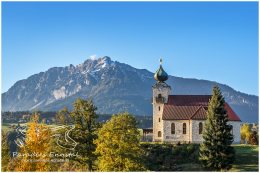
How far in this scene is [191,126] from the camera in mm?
80250

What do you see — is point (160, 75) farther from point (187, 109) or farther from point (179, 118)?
point (179, 118)

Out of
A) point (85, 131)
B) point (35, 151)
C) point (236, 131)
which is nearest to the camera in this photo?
point (35, 151)

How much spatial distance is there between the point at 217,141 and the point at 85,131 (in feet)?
48.5

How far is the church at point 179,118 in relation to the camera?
8019 cm

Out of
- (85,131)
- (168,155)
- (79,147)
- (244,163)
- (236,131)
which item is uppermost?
(85,131)

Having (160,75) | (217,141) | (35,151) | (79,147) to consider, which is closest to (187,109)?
(160,75)

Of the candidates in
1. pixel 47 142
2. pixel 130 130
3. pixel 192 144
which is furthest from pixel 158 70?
pixel 47 142

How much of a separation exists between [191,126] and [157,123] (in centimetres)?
538

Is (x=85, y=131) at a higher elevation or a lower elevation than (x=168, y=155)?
higher

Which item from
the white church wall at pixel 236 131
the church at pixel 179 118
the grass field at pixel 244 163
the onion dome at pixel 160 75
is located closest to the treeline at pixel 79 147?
the grass field at pixel 244 163

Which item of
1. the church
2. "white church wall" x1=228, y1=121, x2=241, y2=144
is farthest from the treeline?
"white church wall" x1=228, y1=121, x2=241, y2=144

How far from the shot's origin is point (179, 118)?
8094cm

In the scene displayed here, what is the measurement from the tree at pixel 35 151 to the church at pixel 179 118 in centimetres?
3612

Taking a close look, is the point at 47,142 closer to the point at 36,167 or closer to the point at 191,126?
the point at 36,167
